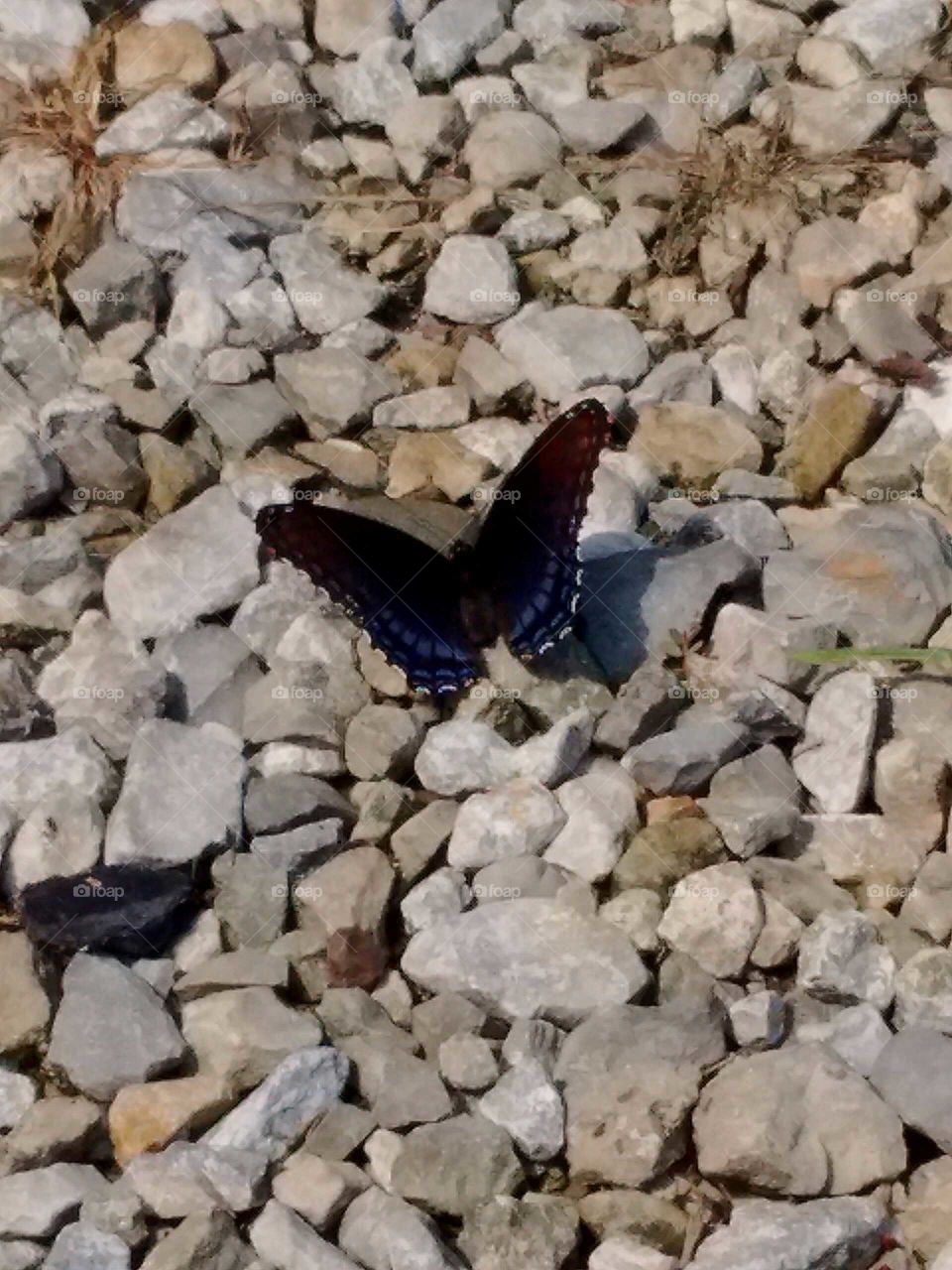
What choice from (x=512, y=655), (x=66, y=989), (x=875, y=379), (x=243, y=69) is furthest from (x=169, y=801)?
(x=243, y=69)

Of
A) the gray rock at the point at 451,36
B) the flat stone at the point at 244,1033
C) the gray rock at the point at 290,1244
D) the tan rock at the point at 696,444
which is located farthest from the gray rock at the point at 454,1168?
the gray rock at the point at 451,36

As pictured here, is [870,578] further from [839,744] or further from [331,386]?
[331,386]

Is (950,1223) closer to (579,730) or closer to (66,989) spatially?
(579,730)

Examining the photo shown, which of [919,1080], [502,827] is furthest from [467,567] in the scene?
[919,1080]

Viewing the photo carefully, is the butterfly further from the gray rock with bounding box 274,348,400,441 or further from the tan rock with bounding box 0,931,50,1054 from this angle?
the tan rock with bounding box 0,931,50,1054

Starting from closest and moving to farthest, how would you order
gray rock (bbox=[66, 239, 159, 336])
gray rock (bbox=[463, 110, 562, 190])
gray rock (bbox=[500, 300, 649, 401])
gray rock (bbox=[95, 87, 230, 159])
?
1. gray rock (bbox=[500, 300, 649, 401])
2. gray rock (bbox=[66, 239, 159, 336])
3. gray rock (bbox=[463, 110, 562, 190])
4. gray rock (bbox=[95, 87, 230, 159])

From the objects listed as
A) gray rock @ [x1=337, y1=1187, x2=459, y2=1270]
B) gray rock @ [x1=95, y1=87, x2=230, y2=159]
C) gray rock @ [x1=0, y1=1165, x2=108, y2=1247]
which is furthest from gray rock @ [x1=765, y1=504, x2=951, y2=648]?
gray rock @ [x1=95, y1=87, x2=230, y2=159]
